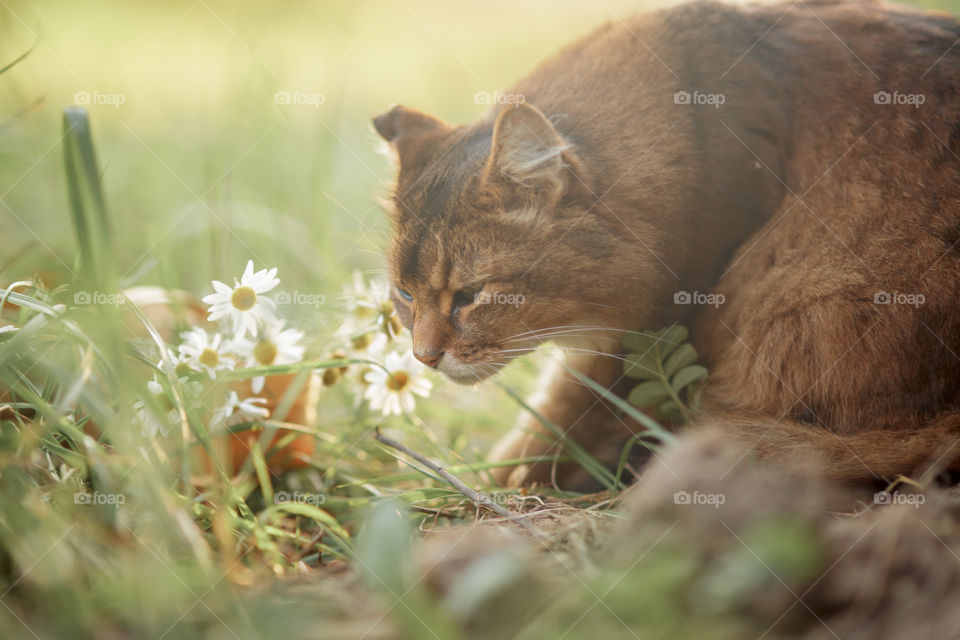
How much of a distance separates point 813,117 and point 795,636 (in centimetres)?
173

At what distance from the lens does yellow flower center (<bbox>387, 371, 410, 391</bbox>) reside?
7.91 feet

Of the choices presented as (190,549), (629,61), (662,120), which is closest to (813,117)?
(662,120)

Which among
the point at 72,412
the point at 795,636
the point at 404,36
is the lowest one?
the point at 795,636

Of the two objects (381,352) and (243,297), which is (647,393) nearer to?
(381,352)

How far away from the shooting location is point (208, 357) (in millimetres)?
2086

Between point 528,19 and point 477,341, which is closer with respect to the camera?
point 477,341

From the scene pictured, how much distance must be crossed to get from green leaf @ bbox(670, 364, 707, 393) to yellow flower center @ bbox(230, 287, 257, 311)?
52.9 inches

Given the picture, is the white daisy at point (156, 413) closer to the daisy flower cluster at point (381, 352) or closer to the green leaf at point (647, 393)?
the daisy flower cluster at point (381, 352)

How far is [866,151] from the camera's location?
7.38 feet

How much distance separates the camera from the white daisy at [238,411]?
6.70ft

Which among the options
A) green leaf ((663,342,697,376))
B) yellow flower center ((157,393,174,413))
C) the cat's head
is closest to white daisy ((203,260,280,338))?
yellow flower center ((157,393,174,413))

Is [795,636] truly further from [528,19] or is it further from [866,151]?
[528,19]

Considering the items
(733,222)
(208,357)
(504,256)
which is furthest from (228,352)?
(733,222)

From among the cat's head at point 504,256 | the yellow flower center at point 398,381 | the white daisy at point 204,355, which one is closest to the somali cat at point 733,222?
the cat's head at point 504,256
